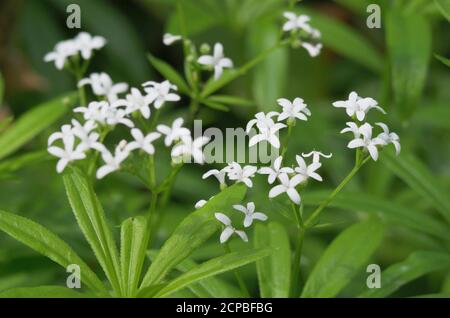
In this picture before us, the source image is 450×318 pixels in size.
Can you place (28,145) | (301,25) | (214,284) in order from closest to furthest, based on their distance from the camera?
(214,284)
(301,25)
(28,145)

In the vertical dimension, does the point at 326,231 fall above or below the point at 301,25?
below

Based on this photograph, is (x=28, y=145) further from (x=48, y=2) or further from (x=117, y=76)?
(x=48, y=2)

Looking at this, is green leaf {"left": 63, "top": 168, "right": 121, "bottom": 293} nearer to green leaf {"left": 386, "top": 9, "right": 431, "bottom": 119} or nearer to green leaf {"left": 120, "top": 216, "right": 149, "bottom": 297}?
green leaf {"left": 120, "top": 216, "right": 149, "bottom": 297}

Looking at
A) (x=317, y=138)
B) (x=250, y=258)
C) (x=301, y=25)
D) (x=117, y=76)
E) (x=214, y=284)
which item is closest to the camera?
(x=250, y=258)

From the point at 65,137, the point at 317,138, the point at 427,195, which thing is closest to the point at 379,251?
the point at 317,138

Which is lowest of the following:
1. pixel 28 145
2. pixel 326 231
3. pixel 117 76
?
pixel 326 231

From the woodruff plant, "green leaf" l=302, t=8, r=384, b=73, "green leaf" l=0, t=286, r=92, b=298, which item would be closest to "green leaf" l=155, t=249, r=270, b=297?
the woodruff plant

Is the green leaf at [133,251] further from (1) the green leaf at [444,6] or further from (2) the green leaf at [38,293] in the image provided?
(1) the green leaf at [444,6]
